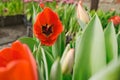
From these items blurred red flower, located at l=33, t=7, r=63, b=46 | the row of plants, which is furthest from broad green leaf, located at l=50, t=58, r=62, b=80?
blurred red flower, located at l=33, t=7, r=63, b=46

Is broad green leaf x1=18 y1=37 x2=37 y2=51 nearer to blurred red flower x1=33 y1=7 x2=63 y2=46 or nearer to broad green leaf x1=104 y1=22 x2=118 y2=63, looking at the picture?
blurred red flower x1=33 y1=7 x2=63 y2=46

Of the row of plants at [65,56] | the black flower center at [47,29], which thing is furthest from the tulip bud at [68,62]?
the black flower center at [47,29]

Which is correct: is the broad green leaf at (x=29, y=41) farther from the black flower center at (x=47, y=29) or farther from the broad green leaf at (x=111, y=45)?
the broad green leaf at (x=111, y=45)

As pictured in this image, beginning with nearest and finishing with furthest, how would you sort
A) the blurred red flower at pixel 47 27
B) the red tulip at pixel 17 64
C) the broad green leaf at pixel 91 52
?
the red tulip at pixel 17 64 < the broad green leaf at pixel 91 52 < the blurred red flower at pixel 47 27

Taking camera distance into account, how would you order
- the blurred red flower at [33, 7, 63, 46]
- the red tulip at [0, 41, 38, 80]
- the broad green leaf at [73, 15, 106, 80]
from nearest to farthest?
the red tulip at [0, 41, 38, 80] → the broad green leaf at [73, 15, 106, 80] → the blurred red flower at [33, 7, 63, 46]

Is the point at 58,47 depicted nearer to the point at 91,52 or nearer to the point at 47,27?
the point at 47,27

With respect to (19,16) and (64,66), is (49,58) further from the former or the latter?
(19,16)
